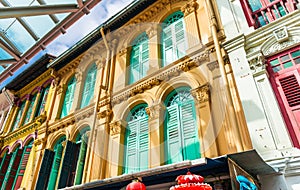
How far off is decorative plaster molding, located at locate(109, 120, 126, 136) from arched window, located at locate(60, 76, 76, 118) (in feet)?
11.2

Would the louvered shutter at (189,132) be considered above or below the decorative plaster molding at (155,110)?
below

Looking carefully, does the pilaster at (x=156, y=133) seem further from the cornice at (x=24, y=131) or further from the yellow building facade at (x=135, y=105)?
the cornice at (x=24, y=131)

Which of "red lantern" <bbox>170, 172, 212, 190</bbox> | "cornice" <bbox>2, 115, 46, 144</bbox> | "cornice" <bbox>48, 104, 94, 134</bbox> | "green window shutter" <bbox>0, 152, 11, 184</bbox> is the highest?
"cornice" <bbox>2, 115, 46, 144</bbox>

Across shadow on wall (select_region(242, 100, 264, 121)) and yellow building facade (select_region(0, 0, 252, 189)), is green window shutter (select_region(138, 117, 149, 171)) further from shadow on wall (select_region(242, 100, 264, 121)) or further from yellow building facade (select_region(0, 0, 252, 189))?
shadow on wall (select_region(242, 100, 264, 121))

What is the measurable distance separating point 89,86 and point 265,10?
712 cm

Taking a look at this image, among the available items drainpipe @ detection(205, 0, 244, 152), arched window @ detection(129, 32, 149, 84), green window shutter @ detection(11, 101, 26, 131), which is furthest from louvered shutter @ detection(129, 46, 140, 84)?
green window shutter @ detection(11, 101, 26, 131)

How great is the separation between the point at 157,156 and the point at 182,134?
86cm

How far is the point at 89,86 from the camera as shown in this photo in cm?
970

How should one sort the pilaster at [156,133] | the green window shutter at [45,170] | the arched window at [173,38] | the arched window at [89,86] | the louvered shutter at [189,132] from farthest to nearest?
the arched window at [89,86] < the green window shutter at [45,170] < the arched window at [173,38] < the pilaster at [156,133] < the louvered shutter at [189,132]

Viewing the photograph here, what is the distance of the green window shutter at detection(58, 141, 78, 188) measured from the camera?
745 cm

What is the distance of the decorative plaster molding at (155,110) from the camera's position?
6.34 m

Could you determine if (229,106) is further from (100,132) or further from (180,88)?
(100,132)

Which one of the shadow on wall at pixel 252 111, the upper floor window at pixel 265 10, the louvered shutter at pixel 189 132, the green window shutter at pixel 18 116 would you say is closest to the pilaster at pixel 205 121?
the louvered shutter at pixel 189 132

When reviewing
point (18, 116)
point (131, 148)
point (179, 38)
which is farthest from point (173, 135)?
point (18, 116)
